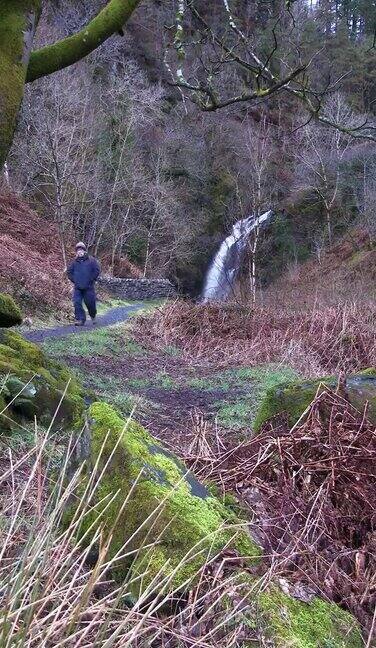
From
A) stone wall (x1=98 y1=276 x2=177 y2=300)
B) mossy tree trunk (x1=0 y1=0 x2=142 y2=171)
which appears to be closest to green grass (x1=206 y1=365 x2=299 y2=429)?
mossy tree trunk (x1=0 y1=0 x2=142 y2=171)

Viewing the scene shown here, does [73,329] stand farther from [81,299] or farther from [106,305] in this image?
[106,305]

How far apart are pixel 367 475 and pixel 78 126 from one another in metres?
23.5

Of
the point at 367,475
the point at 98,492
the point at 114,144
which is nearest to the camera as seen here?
the point at 98,492

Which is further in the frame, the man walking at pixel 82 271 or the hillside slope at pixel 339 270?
the hillside slope at pixel 339 270

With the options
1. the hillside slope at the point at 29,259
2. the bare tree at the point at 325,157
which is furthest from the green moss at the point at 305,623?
the bare tree at the point at 325,157

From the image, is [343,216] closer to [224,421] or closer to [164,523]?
[224,421]

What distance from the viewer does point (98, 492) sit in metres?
2.38

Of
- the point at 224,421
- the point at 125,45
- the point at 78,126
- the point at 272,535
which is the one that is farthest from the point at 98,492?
the point at 125,45

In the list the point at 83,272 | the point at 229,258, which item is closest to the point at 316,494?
the point at 83,272

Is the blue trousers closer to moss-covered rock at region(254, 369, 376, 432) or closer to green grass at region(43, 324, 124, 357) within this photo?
green grass at region(43, 324, 124, 357)

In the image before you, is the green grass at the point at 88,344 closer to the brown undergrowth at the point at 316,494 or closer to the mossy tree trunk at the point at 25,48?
the mossy tree trunk at the point at 25,48

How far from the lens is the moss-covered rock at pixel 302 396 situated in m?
4.15

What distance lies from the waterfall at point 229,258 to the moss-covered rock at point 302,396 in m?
24.5

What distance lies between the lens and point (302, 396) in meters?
4.32
